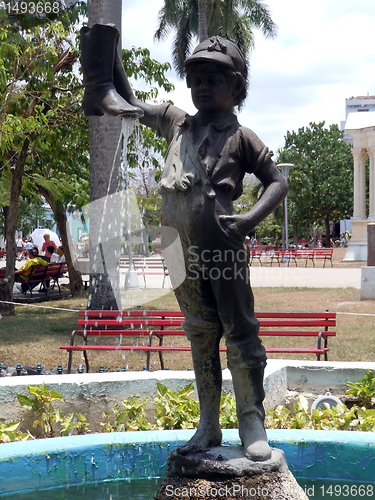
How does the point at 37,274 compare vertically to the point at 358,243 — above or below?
below

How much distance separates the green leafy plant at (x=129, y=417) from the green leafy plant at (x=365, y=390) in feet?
5.31

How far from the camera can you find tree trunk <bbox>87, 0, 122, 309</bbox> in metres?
10.3

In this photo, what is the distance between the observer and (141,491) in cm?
331

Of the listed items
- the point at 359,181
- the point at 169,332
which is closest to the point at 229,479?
the point at 169,332

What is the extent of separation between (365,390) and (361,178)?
91.4 feet

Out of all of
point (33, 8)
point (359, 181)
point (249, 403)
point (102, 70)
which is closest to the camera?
point (249, 403)

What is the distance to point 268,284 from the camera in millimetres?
18359

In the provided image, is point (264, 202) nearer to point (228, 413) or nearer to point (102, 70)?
Result: point (102, 70)

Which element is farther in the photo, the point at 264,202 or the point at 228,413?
the point at 228,413

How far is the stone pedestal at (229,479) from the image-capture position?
2607mm

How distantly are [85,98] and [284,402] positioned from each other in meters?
3.00

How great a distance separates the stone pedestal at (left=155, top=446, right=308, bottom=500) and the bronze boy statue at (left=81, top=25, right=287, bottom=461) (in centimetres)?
5

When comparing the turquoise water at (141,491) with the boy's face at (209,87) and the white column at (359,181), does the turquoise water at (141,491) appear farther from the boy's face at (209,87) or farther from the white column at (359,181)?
the white column at (359,181)

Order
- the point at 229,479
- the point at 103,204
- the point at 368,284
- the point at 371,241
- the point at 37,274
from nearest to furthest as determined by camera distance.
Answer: the point at 229,479 → the point at 103,204 → the point at 371,241 → the point at 368,284 → the point at 37,274
